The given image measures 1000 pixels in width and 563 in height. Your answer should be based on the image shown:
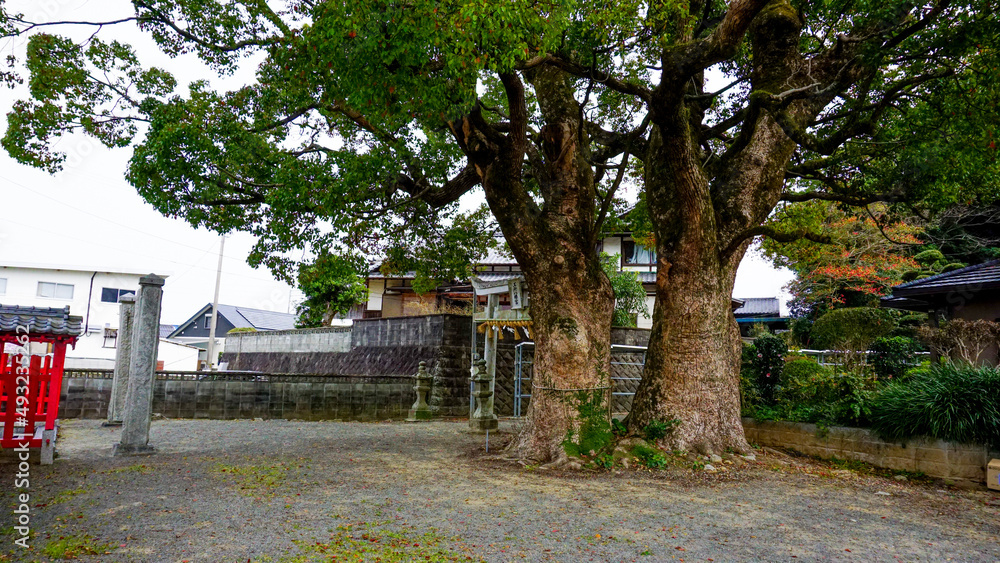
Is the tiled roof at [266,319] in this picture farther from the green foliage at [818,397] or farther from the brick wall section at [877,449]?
the brick wall section at [877,449]

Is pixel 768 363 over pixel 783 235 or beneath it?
beneath

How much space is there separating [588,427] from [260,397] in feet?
28.0

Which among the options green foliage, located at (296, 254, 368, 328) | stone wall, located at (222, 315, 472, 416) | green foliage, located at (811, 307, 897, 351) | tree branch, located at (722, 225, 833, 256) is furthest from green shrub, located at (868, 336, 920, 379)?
green foliage, located at (296, 254, 368, 328)

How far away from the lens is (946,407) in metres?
7.26

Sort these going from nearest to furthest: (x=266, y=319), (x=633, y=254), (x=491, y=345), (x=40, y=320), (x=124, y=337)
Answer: (x=40, y=320), (x=124, y=337), (x=491, y=345), (x=633, y=254), (x=266, y=319)

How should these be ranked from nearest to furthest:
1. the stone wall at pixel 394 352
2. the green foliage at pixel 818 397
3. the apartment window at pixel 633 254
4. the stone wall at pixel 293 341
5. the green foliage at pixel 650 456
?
the green foliage at pixel 650 456 → the green foliage at pixel 818 397 → the stone wall at pixel 394 352 → the stone wall at pixel 293 341 → the apartment window at pixel 633 254

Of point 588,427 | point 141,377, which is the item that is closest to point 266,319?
point 141,377

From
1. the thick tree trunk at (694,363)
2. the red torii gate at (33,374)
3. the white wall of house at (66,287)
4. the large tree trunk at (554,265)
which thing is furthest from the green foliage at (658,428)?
the white wall of house at (66,287)

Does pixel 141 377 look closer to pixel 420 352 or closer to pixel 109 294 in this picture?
pixel 420 352

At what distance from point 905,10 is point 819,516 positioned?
18.2 ft

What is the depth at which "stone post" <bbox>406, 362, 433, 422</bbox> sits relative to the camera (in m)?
14.2

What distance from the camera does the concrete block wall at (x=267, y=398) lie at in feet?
39.2

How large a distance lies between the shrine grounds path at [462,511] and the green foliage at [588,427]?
480mm

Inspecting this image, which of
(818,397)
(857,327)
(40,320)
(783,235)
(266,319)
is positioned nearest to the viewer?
(40,320)
